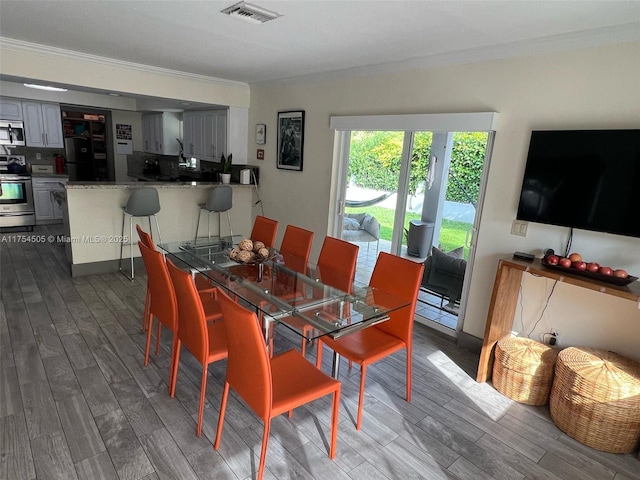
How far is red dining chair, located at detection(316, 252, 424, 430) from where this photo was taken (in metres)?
2.29

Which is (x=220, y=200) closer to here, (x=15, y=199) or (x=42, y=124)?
(x=15, y=199)

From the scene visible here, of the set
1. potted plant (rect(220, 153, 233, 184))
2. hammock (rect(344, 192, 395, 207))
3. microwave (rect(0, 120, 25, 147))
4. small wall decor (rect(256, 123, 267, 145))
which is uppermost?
small wall decor (rect(256, 123, 267, 145))

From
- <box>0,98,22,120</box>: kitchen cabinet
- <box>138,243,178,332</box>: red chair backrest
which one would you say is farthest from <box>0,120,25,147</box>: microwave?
<box>138,243,178,332</box>: red chair backrest

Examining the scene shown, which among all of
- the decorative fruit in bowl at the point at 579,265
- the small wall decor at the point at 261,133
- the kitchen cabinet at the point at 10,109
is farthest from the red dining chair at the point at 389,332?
the kitchen cabinet at the point at 10,109

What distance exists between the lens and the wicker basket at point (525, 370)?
99.3 inches

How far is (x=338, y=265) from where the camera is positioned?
9.89 feet

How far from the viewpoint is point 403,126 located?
350 cm

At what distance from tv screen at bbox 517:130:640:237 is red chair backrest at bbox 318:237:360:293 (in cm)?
126

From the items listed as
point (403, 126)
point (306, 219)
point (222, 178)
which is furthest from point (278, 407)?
point (222, 178)

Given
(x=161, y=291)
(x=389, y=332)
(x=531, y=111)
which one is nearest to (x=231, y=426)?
(x=161, y=291)

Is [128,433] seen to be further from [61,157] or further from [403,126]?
[61,157]

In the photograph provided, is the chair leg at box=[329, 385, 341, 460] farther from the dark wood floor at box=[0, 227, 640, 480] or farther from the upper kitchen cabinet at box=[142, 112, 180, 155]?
the upper kitchen cabinet at box=[142, 112, 180, 155]

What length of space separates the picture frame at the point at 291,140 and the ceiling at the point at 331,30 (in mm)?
787

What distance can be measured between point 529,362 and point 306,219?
2.88 m
